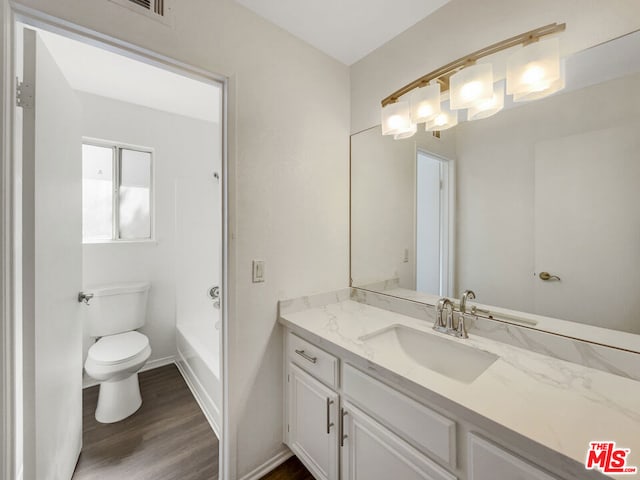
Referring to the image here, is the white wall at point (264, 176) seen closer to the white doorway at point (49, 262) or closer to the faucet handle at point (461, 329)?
the white doorway at point (49, 262)

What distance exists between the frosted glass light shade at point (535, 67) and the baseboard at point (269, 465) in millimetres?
2033

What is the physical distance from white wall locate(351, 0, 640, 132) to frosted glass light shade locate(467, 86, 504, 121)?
22 centimetres

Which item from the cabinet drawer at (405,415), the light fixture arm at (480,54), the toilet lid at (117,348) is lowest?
the toilet lid at (117,348)

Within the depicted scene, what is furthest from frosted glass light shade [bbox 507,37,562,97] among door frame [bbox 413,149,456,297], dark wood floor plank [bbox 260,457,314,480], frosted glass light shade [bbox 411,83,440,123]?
dark wood floor plank [bbox 260,457,314,480]

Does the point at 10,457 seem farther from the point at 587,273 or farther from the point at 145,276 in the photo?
the point at 587,273

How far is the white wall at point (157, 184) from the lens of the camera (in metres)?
2.21

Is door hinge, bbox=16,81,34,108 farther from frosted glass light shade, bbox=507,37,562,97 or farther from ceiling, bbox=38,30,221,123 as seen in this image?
frosted glass light shade, bbox=507,37,562,97

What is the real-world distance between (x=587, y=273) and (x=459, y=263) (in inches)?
17.8

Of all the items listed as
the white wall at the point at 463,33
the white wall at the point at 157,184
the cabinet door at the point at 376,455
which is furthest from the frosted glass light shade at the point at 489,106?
the white wall at the point at 157,184

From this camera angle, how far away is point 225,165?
49.9 inches

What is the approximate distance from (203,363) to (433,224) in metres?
1.85

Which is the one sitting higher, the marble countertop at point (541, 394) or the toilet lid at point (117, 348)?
the marble countertop at point (541, 394)

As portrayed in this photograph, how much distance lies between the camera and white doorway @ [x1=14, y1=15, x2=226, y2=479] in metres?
0.95

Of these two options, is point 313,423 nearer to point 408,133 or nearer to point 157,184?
point 408,133
